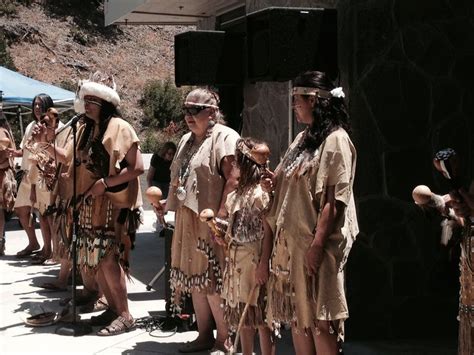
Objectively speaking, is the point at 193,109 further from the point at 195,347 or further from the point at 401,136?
the point at 195,347

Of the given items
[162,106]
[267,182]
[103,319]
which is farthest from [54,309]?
[162,106]

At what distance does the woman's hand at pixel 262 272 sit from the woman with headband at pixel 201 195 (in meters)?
0.88

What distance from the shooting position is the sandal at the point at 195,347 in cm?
589

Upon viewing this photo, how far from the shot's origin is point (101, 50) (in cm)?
4044

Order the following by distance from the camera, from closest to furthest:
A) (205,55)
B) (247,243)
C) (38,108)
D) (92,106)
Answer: (247,243), (92,106), (205,55), (38,108)

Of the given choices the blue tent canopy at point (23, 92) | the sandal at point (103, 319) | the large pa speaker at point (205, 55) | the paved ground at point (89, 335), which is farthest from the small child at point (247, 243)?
the blue tent canopy at point (23, 92)

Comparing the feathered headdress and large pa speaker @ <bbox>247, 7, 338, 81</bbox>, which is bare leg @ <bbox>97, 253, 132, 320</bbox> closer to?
the feathered headdress

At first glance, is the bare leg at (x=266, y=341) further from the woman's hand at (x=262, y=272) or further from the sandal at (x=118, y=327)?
the sandal at (x=118, y=327)

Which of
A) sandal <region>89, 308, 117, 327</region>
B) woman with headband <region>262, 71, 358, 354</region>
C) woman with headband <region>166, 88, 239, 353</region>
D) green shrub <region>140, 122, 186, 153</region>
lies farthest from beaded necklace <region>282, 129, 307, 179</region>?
green shrub <region>140, 122, 186, 153</region>

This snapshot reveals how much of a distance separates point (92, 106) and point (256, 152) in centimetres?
210

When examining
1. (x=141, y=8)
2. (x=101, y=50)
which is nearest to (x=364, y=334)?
(x=141, y=8)

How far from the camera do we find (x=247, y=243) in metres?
4.97

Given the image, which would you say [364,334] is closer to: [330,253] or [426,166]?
[426,166]

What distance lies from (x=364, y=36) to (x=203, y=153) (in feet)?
5.01
